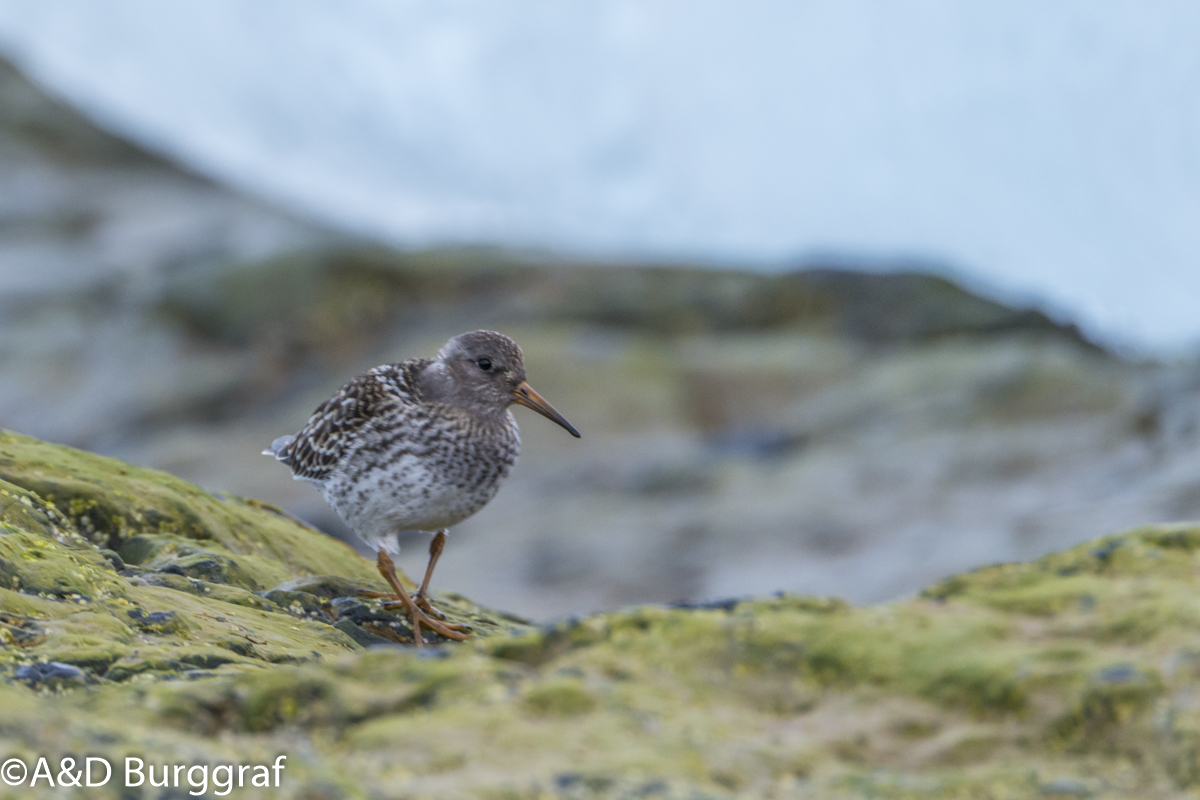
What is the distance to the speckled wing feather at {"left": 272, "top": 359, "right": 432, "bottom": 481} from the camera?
7.78 metres

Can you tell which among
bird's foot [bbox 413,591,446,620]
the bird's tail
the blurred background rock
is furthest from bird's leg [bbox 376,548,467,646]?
the blurred background rock

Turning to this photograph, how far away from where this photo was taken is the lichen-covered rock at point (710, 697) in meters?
3.53

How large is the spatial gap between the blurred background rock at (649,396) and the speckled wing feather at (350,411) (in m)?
9.91

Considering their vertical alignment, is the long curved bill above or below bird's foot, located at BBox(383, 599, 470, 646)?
above

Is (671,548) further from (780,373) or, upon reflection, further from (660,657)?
(660,657)

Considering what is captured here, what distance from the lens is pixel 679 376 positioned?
82.5 ft

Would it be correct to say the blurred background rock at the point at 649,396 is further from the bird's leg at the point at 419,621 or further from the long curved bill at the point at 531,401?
the bird's leg at the point at 419,621

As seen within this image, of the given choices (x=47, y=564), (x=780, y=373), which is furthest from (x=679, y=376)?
(x=47, y=564)

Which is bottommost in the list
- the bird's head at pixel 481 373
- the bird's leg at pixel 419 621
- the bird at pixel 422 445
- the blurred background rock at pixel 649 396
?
the bird's leg at pixel 419 621

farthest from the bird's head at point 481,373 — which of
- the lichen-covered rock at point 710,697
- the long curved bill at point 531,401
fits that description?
the lichen-covered rock at point 710,697

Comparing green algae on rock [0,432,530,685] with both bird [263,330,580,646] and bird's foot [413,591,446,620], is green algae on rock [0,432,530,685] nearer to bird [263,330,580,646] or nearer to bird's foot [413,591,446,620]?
bird's foot [413,591,446,620]

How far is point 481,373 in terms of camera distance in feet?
26.6

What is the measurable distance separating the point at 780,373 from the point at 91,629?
20994mm

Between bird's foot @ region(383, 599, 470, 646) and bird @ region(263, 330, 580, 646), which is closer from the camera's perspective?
bird's foot @ region(383, 599, 470, 646)
